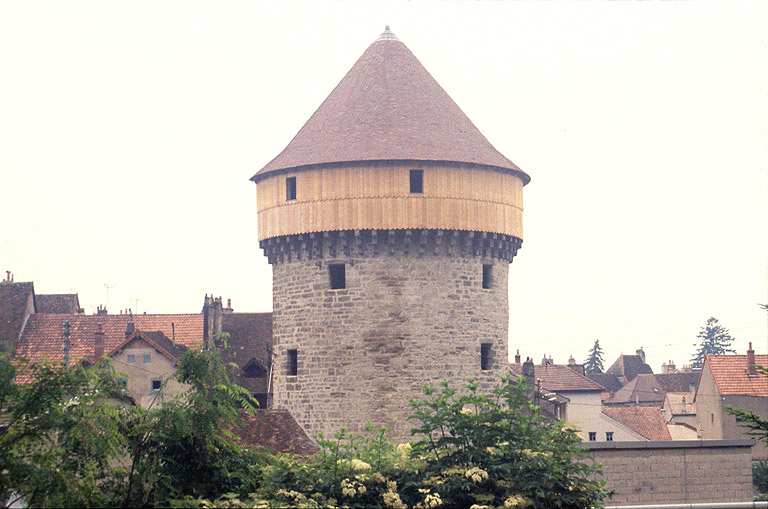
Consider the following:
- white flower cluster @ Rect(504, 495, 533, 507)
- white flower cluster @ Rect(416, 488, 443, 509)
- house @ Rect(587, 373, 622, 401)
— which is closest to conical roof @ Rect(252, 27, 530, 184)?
white flower cluster @ Rect(416, 488, 443, 509)

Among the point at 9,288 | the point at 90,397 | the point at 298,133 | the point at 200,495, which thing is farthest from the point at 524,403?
the point at 9,288

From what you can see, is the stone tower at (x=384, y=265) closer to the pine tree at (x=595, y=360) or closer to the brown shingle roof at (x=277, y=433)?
the brown shingle roof at (x=277, y=433)

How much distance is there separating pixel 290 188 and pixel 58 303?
28.3 metres

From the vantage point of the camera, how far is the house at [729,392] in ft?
160

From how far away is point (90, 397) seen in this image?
1395 centimetres

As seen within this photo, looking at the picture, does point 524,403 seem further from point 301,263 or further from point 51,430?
point 301,263

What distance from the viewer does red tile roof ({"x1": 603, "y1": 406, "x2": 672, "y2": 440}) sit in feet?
177

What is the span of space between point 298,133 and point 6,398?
715 inches

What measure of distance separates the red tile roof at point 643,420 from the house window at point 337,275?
28822mm

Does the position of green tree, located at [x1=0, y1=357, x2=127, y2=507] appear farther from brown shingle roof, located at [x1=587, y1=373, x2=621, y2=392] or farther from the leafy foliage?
brown shingle roof, located at [x1=587, y1=373, x2=621, y2=392]

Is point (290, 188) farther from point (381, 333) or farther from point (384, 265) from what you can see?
point (381, 333)

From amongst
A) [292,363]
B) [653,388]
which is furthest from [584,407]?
[292,363]

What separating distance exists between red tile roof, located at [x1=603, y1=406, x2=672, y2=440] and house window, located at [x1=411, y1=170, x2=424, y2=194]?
94.2ft

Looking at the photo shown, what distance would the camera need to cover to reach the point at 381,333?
2780cm
